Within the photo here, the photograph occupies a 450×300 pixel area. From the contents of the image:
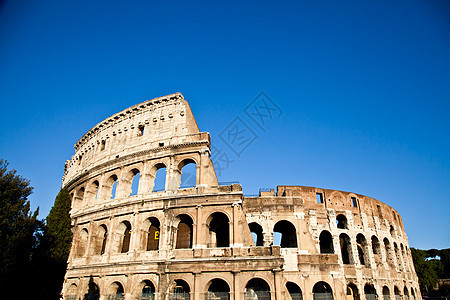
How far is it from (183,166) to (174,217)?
3.99 meters

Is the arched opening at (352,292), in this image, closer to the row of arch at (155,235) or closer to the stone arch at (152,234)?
the row of arch at (155,235)

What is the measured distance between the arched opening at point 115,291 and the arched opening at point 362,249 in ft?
67.1

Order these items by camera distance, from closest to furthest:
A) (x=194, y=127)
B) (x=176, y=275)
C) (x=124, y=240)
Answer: (x=176, y=275)
(x=124, y=240)
(x=194, y=127)

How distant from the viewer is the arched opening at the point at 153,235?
63.8ft

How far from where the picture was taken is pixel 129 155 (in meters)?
22.1

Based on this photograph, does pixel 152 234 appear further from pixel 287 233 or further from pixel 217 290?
pixel 287 233

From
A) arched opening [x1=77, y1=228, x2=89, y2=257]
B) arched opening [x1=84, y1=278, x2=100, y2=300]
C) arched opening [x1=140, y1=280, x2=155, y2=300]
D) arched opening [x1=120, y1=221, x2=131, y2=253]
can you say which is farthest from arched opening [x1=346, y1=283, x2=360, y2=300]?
arched opening [x1=77, y1=228, x2=89, y2=257]

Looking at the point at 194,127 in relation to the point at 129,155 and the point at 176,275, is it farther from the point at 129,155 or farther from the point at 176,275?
the point at 176,275

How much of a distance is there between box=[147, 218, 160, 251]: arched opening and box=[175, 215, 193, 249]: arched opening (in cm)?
154

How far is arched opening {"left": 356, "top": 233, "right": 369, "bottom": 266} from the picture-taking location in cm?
2622

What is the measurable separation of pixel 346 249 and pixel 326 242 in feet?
7.36

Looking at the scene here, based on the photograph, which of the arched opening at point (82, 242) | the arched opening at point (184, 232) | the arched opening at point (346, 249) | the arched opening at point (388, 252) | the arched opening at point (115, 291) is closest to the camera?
the arched opening at point (115, 291)

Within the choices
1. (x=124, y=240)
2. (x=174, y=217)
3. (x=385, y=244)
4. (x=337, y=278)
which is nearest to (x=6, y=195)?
(x=124, y=240)

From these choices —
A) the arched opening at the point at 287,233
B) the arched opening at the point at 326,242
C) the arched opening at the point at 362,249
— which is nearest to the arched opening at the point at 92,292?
the arched opening at the point at 287,233
